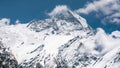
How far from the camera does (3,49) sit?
100 meters

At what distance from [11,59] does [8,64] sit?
2.77 metres

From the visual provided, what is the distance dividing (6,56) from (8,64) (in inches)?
87.1

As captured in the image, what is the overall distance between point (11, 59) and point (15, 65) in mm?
2249

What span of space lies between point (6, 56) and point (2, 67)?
12.2 feet

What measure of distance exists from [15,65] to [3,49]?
5.86 meters

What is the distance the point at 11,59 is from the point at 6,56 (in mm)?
2174

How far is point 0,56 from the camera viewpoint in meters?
97.5

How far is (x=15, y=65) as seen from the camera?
103 m

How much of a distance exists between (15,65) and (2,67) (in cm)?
613

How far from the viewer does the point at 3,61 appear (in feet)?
323

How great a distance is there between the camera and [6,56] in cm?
10044

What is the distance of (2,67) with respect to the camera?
97.8 metres
